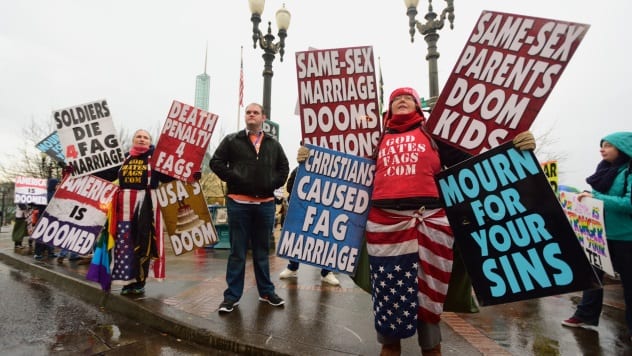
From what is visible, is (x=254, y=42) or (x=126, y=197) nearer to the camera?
(x=126, y=197)

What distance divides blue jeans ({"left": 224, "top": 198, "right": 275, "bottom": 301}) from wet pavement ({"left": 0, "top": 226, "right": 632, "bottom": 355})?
23cm

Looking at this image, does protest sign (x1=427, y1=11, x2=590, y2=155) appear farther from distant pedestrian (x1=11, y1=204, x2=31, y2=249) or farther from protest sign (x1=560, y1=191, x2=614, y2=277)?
distant pedestrian (x1=11, y1=204, x2=31, y2=249)

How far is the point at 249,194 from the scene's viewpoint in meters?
3.49

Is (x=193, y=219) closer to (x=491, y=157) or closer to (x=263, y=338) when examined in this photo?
(x=263, y=338)

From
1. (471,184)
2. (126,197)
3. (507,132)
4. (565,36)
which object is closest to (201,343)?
(126,197)

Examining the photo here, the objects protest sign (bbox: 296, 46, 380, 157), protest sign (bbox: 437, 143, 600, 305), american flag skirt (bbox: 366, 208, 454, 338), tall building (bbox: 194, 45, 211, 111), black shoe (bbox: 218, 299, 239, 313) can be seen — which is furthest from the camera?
tall building (bbox: 194, 45, 211, 111)

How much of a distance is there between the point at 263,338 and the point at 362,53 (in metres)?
2.62

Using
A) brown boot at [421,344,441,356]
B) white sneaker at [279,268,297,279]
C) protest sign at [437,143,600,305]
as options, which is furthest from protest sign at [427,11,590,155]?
white sneaker at [279,268,297,279]

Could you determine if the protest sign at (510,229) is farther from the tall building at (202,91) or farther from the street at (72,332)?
the tall building at (202,91)

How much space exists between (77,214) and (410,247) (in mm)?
3893

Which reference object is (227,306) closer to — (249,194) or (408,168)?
(249,194)

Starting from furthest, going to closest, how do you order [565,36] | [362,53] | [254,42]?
[254,42] < [362,53] < [565,36]

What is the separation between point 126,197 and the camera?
398 cm

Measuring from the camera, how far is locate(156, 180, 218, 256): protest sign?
13.0ft
